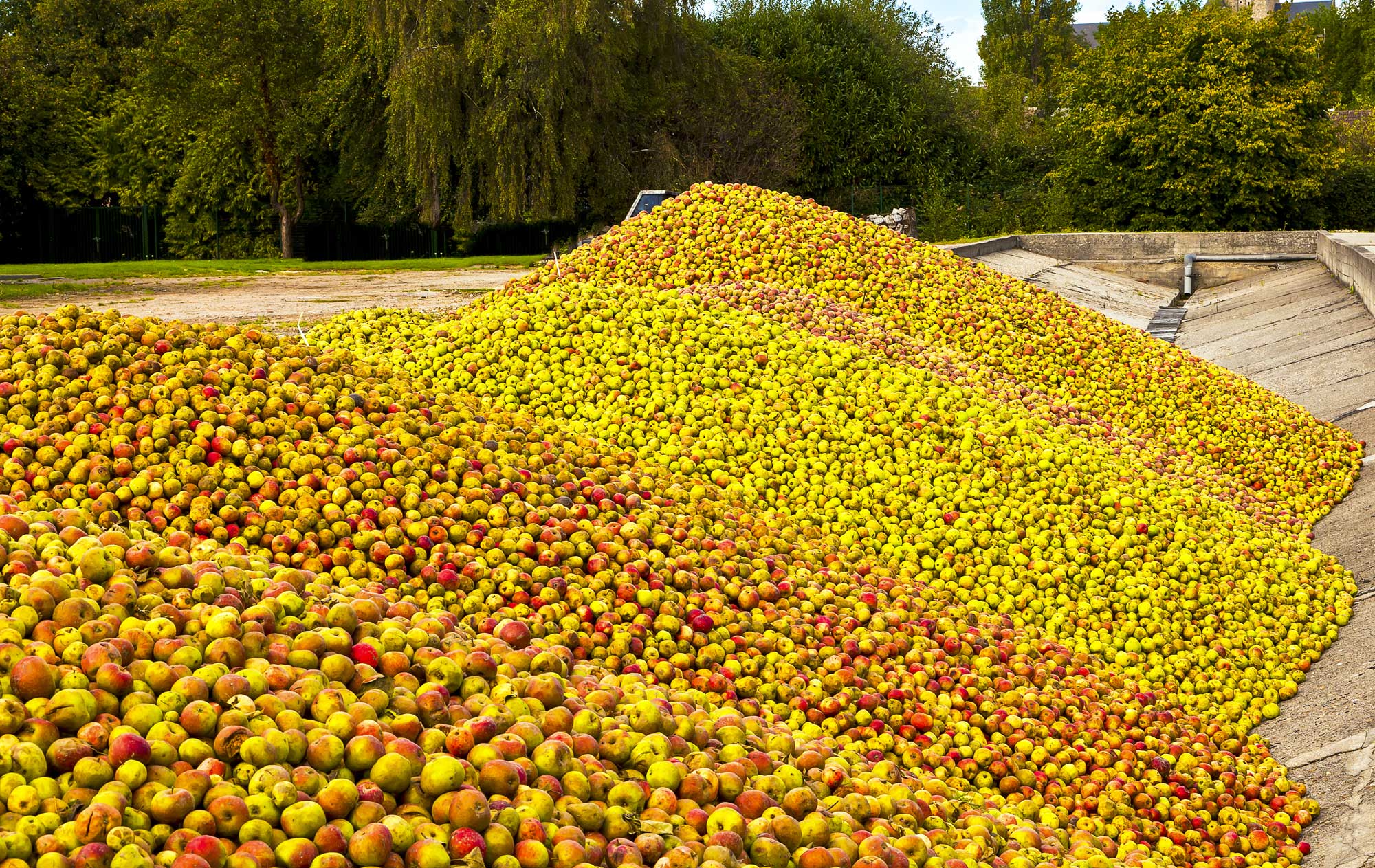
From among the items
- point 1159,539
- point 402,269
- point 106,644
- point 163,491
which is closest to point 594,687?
point 106,644

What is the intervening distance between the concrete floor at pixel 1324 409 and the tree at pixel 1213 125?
436cm

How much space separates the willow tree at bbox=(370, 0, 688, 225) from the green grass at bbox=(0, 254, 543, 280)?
1.52 metres

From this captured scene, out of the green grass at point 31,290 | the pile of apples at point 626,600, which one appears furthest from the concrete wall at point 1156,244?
the green grass at point 31,290

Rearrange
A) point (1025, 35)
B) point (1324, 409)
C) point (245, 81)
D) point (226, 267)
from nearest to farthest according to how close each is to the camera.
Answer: point (1324, 409)
point (226, 267)
point (245, 81)
point (1025, 35)

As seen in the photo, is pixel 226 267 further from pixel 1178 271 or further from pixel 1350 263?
pixel 1350 263

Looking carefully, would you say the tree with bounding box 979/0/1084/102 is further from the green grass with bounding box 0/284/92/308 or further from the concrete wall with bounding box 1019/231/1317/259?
the green grass with bounding box 0/284/92/308

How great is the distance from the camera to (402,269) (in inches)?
926

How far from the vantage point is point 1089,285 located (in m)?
18.6

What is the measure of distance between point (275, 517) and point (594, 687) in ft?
4.37

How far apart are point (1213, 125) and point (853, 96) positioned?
11896 millimetres

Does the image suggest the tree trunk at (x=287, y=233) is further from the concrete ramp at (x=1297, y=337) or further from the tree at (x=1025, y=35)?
the tree at (x=1025, y=35)

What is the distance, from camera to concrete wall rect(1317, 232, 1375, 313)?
11973 mm

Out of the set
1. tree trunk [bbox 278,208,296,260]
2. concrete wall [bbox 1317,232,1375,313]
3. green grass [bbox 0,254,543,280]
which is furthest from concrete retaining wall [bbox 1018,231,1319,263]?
tree trunk [bbox 278,208,296,260]

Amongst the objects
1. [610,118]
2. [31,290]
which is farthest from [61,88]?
[31,290]
